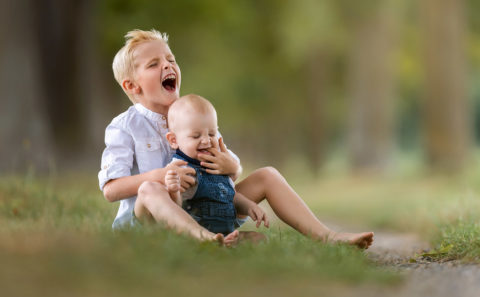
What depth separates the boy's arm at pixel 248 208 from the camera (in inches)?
157

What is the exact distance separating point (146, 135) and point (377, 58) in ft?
42.9

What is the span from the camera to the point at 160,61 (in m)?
4.33

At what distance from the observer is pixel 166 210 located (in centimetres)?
368

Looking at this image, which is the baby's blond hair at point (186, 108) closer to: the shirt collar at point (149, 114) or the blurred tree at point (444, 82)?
the shirt collar at point (149, 114)

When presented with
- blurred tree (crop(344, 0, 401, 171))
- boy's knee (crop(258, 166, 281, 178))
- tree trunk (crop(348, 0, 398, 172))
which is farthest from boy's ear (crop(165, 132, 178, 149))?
tree trunk (crop(348, 0, 398, 172))

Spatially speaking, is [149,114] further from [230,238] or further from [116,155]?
[230,238]

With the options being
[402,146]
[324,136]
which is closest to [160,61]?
[324,136]

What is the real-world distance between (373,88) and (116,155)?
1325 cm

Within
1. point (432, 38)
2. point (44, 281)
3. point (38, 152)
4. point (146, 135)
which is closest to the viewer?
point (44, 281)

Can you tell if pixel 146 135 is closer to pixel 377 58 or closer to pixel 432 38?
pixel 432 38

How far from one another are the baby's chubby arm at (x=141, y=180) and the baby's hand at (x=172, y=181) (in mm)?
82

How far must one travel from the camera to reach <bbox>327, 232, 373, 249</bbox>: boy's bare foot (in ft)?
13.0

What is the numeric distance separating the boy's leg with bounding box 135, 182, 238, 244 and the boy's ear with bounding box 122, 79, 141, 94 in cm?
81

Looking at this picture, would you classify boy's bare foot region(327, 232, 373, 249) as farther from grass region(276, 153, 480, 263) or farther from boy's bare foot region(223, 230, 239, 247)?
boy's bare foot region(223, 230, 239, 247)
